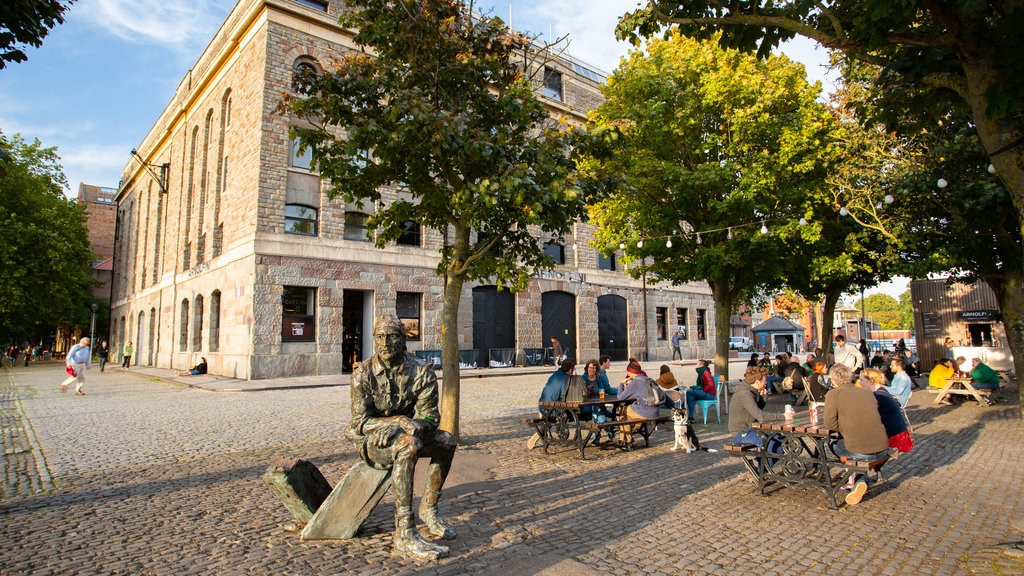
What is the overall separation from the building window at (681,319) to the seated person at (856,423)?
99.8 ft

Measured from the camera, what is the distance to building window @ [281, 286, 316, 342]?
A: 20453 millimetres

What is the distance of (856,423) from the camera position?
18.3 ft

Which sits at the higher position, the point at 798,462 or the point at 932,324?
the point at 932,324

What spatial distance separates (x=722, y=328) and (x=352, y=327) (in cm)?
1564

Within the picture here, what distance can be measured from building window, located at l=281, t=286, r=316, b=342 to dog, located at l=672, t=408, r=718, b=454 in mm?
16164

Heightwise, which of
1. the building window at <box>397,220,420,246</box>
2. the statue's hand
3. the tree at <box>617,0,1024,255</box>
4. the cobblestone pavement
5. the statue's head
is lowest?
the cobblestone pavement

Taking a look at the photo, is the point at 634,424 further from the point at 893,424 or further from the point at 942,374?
the point at 942,374

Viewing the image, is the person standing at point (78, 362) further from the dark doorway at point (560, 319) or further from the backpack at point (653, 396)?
the dark doorway at point (560, 319)

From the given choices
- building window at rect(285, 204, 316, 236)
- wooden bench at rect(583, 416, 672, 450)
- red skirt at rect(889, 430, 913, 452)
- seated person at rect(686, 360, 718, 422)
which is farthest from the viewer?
building window at rect(285, 204, 316, 236)

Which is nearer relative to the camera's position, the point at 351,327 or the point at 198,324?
the point at 351,327

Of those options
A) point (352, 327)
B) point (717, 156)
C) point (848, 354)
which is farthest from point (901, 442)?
point (352, 327)

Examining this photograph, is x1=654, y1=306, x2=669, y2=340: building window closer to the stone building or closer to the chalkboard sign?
the stone building

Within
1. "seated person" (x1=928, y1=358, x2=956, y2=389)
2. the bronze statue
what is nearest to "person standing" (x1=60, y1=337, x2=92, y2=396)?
the bronze statue

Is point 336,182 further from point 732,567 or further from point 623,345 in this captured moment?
point 623,345
